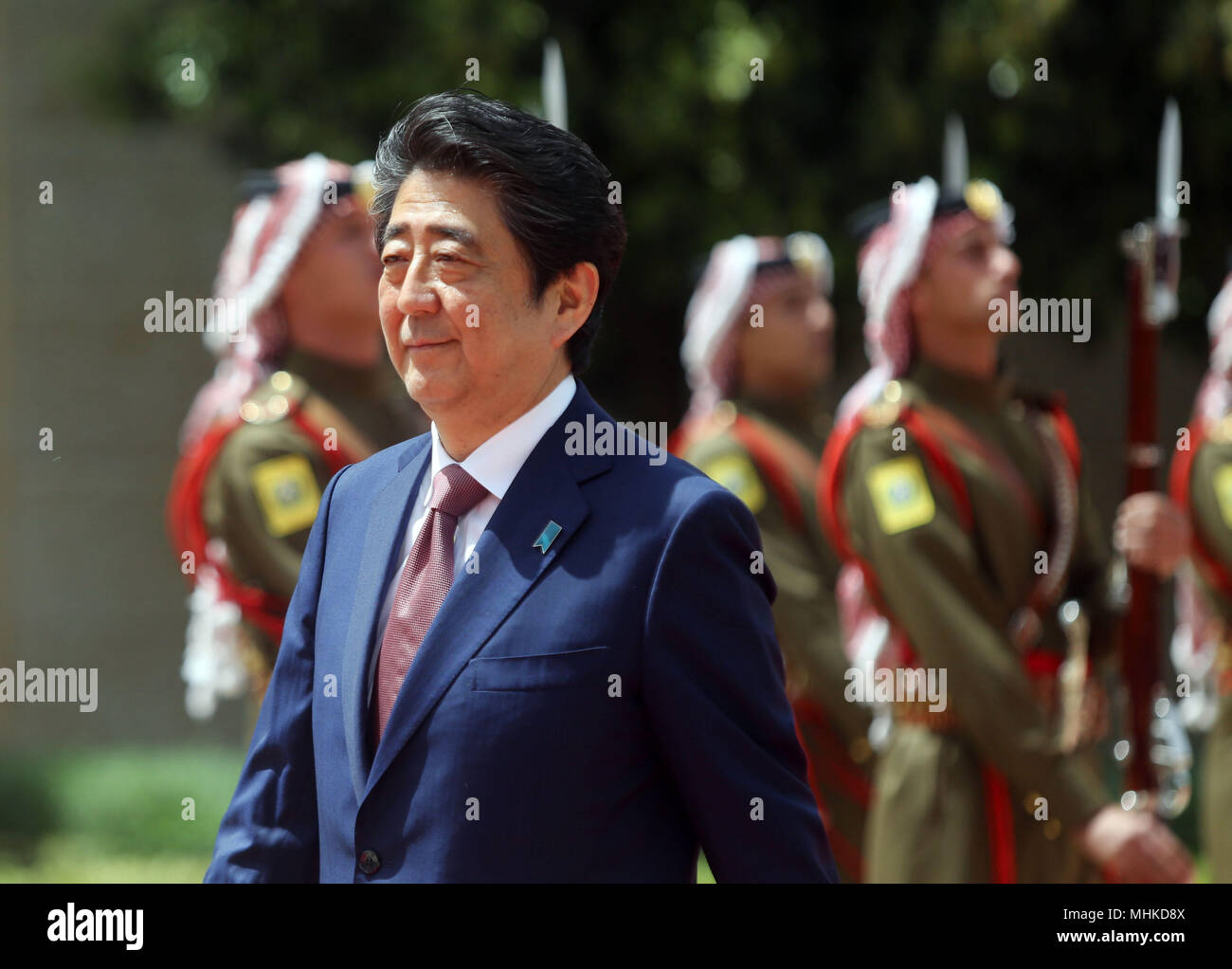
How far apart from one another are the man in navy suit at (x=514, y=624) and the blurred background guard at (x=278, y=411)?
2188 millimetres

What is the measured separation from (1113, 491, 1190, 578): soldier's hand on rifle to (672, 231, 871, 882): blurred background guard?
107 centimetres

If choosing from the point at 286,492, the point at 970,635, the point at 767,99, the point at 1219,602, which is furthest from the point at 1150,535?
the point at 767,99

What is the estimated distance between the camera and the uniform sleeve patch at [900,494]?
4.91 metres

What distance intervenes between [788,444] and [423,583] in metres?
4.04

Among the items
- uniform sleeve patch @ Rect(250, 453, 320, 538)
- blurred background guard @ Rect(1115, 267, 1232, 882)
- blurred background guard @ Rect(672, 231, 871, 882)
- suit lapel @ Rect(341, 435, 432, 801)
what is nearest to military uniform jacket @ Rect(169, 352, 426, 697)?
uniform sleeve patch @ Rect(250, 453, 320, 538)

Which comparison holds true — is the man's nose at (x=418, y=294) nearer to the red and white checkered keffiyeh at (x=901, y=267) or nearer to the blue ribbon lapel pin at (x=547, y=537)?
the blue ribbon lapel pin at (x=547, y=537)

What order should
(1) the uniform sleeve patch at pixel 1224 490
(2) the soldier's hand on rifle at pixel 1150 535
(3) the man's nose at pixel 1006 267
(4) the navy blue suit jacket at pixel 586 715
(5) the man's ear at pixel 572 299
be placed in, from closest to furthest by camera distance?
(4) the navy blue suit jacket at pixel 586 715 < (5) the man's ear at pixel 572 299 < (2) the soldier's hand on rifle at pixel 1150 535 < (3) the man's nose at pixel 1006 267 < (1) the uniform sleeve patch at pixel 1224 490

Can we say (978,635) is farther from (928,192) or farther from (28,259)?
(28,259)

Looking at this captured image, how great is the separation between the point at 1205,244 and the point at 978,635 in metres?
6.00

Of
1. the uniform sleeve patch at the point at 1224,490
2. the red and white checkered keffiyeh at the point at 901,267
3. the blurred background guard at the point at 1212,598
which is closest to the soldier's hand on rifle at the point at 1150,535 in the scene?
the blurred background guard at the point at 1212,598

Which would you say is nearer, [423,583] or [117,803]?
[423,583]

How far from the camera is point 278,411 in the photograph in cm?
482

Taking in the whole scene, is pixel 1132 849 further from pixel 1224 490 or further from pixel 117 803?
pixel 117 803

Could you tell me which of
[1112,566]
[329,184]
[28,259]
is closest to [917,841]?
[1112,566]
